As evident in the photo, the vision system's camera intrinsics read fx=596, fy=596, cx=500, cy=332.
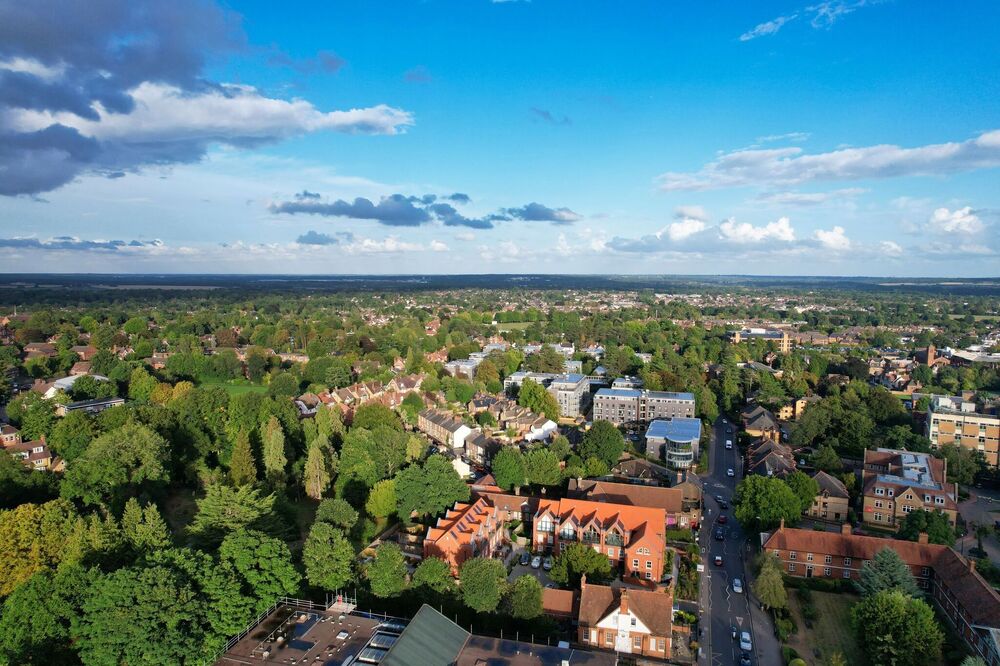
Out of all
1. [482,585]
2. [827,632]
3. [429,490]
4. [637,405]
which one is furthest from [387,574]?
[637,405]

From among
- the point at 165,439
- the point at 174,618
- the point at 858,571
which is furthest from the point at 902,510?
the point at 165,439

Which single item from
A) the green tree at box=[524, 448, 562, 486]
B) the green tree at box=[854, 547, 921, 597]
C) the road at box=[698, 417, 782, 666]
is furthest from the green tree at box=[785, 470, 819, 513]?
the green tree at box=[524, 448, 562, 486]

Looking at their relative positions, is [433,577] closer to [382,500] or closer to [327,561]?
[327,561]

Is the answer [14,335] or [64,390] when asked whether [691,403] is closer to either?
[64,390]

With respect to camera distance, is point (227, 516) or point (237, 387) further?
point (237, 387)

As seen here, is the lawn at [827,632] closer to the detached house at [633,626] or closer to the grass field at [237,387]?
the detached house at [633,626]

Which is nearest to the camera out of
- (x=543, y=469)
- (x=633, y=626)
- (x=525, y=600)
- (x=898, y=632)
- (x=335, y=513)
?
(x=898, y=632)

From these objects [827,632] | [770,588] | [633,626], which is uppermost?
[770,588]

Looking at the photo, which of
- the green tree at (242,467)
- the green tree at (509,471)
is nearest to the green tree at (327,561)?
the green tree at (242,467)
